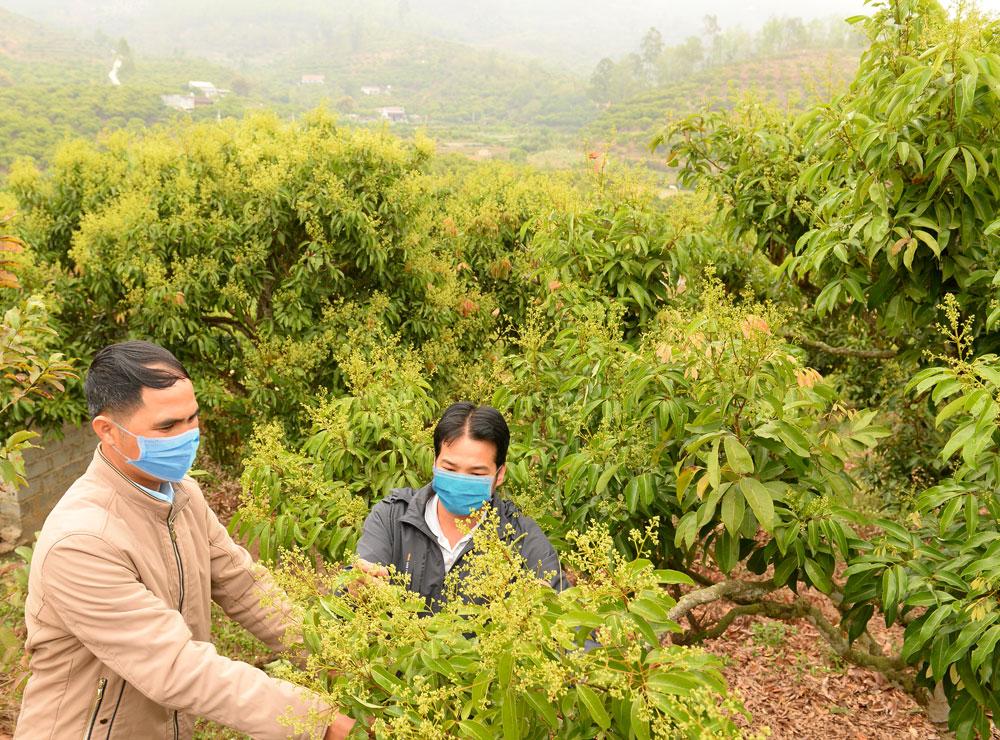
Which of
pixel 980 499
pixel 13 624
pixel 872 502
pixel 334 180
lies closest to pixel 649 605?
pixel 980 499

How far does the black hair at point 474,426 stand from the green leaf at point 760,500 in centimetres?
76

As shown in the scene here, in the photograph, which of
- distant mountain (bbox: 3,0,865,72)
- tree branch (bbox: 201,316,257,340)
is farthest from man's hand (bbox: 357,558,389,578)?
distant mountain (bbox: 3,0,865,72)

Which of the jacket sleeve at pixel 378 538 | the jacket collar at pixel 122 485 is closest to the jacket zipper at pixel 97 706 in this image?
the jacket collar at pixel 122 485

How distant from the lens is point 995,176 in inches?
101

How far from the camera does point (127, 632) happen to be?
1.53 meters

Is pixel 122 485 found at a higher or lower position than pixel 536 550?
higher

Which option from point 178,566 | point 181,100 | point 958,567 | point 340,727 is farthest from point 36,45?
point 958,567

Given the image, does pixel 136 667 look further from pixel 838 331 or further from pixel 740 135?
pixel 838 331

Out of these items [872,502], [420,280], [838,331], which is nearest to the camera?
[838,331]

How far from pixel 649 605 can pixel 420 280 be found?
5.07 m

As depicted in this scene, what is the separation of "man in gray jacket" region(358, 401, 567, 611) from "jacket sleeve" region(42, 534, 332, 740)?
0.75 m

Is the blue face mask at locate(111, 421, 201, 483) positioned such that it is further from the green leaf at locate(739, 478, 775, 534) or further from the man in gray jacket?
the green leaf at locate(739, 478, 775, 534)

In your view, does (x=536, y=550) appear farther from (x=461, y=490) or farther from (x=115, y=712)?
(x=115, y=712)

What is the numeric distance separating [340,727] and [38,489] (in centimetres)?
728
